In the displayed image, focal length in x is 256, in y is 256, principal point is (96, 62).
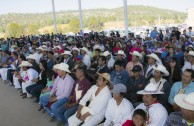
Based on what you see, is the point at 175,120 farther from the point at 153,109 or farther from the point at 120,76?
the point at 120,76

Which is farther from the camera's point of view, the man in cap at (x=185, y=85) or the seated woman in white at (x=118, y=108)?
the man in cap at (x=185, y=85)

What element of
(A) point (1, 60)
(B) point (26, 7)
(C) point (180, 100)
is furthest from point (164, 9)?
(C) point (180, 100)

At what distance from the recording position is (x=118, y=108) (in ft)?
11.9

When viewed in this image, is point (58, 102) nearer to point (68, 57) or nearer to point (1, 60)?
point (68, 57)

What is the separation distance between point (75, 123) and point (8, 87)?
491 cm

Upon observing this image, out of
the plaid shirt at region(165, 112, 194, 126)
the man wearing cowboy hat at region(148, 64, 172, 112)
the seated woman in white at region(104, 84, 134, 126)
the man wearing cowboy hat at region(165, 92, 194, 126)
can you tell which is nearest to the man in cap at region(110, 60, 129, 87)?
the man wearing cowboy hat at region(148, 64, 172, 112)

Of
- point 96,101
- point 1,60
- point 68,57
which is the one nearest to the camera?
point 96,101

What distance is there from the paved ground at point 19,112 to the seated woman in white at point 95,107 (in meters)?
0.93

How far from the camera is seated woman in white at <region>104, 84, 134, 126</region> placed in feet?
11.7

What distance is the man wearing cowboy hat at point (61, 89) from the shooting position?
15.7ft

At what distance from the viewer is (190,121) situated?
263 centimetres

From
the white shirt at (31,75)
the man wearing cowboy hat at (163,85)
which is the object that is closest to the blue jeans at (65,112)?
the man wearing cowboy hat at (163,85)

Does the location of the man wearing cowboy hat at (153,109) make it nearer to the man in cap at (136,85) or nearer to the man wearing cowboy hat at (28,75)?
the man in cap at (136,85)

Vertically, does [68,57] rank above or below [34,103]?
above
